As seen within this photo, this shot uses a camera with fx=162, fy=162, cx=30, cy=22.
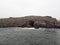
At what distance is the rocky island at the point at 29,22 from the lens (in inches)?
2237

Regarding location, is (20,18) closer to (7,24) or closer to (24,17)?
(24,17)

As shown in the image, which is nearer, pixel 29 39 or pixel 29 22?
pixel 29 39

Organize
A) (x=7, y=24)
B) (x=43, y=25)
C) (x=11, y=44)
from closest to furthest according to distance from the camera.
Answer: (x=11, y=44) < (x=43, y=25) < (x=7, y=24)

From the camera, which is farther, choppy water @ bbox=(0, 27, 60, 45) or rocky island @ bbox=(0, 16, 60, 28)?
rocky island @ bbox=(0, 16, 60, 28)

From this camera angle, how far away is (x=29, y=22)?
59.0m

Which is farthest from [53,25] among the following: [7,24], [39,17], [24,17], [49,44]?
[49,44]

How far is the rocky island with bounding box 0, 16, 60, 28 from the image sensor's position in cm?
5683

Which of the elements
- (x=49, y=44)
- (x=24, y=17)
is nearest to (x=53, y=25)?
(x=24, y=17)

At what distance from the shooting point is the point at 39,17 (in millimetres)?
63219

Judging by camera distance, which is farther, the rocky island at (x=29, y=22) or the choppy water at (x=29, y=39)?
the rocky island at (x=29, y=22)

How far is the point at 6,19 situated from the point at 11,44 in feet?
133

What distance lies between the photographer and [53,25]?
56531 mm

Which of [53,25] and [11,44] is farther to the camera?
[53,25]

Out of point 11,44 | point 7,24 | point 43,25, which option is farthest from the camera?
point 7,24
